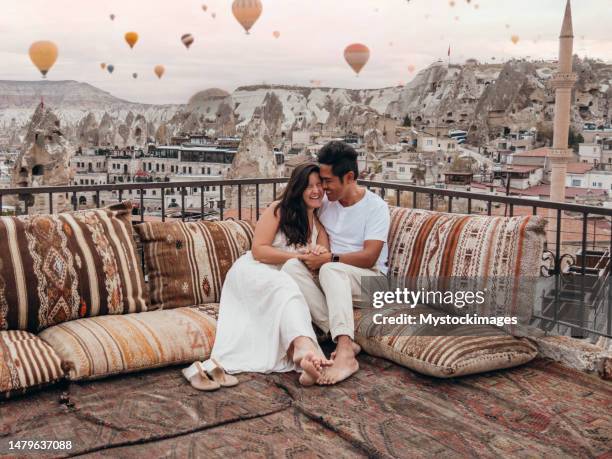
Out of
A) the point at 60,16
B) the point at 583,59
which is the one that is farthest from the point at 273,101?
the point at 60,16

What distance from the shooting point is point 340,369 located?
2.80 metres

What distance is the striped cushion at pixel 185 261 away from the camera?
3.54 meters

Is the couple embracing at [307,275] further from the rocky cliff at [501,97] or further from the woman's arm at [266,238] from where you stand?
the rocky cliff at [501,97]

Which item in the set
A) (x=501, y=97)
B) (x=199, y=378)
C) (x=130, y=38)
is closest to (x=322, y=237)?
(x=199, y=378)

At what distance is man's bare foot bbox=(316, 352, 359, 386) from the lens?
8.93 ft

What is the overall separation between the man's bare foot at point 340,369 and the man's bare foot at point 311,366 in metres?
0.03

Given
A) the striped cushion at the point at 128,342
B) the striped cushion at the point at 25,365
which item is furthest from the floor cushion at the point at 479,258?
the striped cushion at the point at 25,365

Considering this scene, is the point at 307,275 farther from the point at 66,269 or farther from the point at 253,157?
the point at 253,157

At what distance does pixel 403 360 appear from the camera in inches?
115

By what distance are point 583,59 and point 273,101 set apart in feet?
172

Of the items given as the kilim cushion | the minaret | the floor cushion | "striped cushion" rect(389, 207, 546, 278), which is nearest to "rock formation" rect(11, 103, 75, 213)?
the minaret

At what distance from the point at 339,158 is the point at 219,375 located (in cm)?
122

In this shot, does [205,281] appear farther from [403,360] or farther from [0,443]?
[0,443]

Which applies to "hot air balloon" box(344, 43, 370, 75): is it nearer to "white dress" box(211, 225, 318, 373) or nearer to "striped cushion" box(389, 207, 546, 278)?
"striped cushion" box(389, 207, 546, 278)
